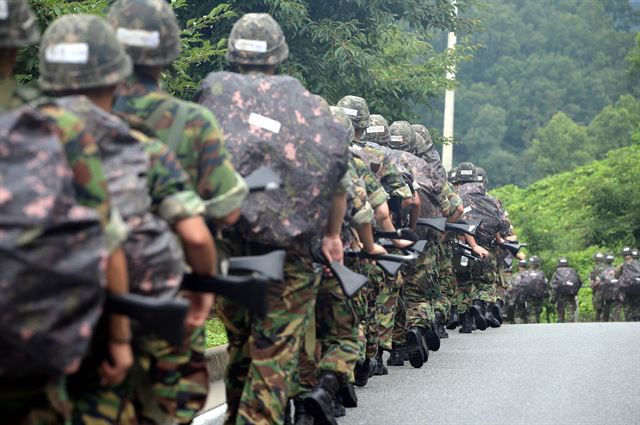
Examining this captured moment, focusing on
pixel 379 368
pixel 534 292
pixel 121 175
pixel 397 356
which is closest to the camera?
pixel 121 175

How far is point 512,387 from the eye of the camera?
456 inches

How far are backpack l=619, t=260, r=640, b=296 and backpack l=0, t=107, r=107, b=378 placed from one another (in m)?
39.5

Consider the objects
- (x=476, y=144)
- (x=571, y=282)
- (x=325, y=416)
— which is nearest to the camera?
(x=325, y=416)

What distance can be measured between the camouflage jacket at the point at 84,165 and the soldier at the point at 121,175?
0.73 ft

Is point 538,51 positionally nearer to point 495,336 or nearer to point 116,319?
point 495,336

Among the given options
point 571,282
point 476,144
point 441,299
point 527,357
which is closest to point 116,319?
point 527,357

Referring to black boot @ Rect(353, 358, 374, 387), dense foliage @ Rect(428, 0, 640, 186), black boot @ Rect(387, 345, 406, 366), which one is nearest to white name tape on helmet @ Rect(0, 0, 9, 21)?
black boot @ Rect(353, 358, 374, 387)

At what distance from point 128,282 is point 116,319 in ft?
0.59

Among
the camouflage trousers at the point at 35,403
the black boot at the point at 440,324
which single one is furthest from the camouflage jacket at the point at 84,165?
the black boot at the point at 440,324

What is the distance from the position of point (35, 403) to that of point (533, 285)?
3892 cm

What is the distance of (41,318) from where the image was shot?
412 cm

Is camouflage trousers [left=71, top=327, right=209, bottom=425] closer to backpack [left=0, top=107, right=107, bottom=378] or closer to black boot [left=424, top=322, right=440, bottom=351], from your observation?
backpack [left=0, top=107, right=107, bottom=378]

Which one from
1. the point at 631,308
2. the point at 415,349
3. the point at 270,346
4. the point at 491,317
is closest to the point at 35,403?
the point at 270,346

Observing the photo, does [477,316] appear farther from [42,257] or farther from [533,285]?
[533,285]
